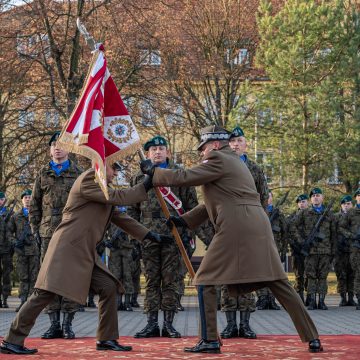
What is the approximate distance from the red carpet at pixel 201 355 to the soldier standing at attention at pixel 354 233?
7317 millimetres

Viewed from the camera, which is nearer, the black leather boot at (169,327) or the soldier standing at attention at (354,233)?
the black leather boot at (169,327)

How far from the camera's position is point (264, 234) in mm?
9227

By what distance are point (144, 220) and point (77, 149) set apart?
176 centimetres

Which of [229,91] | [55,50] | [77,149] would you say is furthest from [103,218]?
[229,91]

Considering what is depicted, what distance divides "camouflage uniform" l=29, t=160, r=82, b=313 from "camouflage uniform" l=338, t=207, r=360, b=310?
830 centimetres

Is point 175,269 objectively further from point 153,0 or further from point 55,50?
point 153,0

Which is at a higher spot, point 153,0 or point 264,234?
point 153,0

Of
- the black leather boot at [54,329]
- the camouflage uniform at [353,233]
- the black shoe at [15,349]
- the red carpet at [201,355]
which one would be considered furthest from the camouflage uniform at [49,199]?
the camouflage uniform at [353,233]

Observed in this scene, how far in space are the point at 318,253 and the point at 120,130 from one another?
27.9 feet

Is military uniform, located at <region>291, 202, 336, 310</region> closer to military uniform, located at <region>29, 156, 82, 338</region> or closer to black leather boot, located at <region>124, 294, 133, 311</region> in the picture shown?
black leather boot, located at <region>124, 294, 133, 311</region>

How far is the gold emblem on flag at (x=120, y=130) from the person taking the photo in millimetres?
10109

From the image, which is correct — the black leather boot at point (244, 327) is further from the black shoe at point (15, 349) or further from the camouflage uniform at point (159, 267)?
the black shoe at point (15, 349)

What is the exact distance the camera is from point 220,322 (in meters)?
13.9

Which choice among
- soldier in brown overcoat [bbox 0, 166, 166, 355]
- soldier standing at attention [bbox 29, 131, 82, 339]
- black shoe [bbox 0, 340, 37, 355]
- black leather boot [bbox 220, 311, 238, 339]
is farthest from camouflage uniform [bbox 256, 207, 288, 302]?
black shoe [bbox 0, 340, 37, 355]
